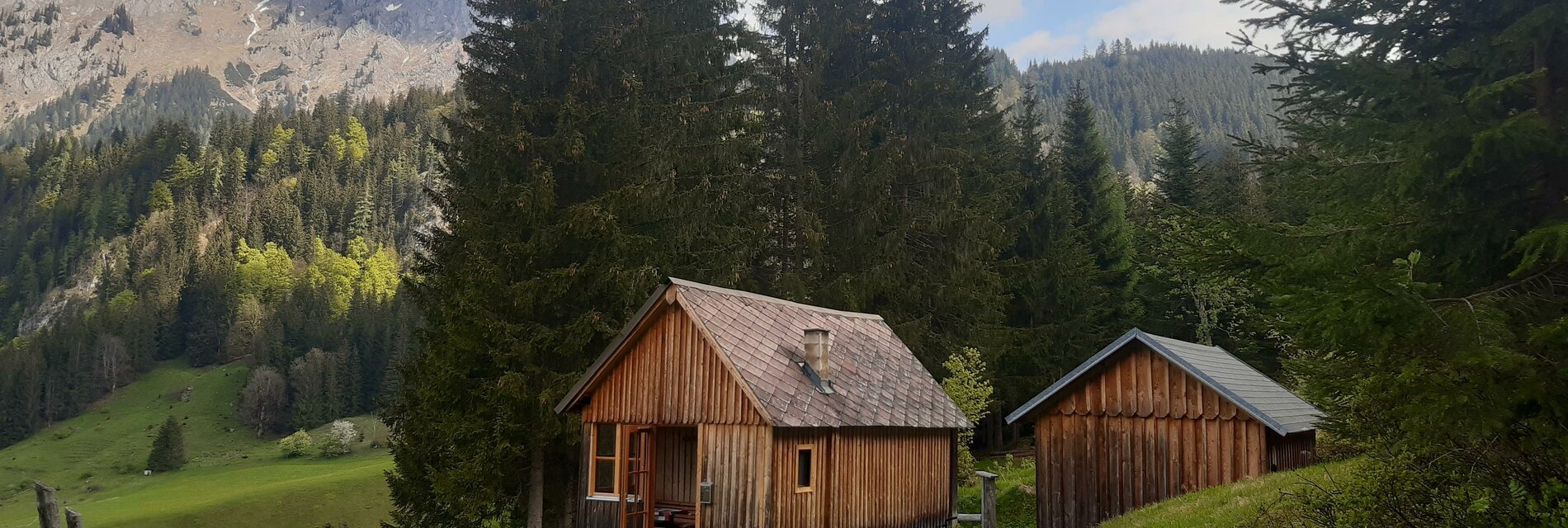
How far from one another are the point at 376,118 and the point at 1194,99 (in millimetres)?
150755

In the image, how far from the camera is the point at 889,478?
18578 mm

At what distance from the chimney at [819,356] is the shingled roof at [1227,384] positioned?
4.03 meters

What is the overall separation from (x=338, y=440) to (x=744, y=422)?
230ft

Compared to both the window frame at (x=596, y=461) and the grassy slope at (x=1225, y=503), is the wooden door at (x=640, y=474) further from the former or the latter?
the grassy slope at (x=1225, y=503)

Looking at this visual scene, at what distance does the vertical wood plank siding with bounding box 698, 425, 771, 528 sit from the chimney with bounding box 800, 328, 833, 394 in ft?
6.44

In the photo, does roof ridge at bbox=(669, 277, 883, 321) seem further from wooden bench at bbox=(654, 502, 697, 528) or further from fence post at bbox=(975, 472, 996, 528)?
fence post at bbox=(975, 472, 996, 528)

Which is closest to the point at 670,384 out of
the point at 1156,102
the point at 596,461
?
the point at 596,461

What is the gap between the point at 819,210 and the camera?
1149 inches

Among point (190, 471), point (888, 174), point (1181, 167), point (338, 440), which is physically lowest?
point (190, 471)

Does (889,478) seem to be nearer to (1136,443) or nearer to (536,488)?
(1136,443)

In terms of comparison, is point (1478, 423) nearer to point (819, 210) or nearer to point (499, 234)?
point (499, 234)

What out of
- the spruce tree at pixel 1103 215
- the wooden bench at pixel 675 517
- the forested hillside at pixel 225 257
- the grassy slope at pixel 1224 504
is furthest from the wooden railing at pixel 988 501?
the forested hillside at pixel 225 257

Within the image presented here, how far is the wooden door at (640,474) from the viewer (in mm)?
17172

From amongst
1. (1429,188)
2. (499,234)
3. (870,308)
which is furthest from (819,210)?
(1429,188)
